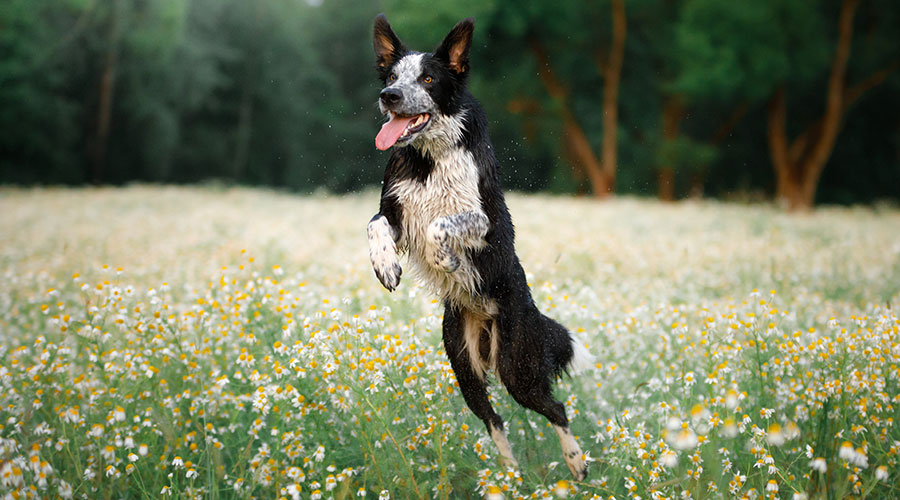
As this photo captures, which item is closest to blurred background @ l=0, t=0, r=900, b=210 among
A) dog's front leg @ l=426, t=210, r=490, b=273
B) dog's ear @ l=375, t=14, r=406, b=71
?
dog's ear @ l=375, t=14, r=406, b=71

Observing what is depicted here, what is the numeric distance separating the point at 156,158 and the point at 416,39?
64.5 feet

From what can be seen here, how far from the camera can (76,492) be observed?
3316mm

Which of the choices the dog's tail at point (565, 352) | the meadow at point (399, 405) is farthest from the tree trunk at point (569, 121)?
the dog's tail at point (565, 352)

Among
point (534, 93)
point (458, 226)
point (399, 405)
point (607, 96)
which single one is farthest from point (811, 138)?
point (458, 226)

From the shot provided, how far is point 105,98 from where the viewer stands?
30.8 meters

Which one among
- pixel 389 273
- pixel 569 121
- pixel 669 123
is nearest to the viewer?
pixel 389 273

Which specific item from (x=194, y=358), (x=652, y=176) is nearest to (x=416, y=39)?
(x=652, y=176)

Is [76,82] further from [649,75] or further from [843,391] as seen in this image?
[843,391]

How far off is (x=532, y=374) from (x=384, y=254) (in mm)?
949

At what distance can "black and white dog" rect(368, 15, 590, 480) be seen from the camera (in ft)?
9.53

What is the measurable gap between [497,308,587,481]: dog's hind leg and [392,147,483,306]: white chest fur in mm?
289

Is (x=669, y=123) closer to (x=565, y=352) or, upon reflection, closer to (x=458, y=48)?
(x=565, y=352)

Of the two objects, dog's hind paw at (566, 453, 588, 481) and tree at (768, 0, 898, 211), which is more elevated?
tree at (768, 0, 898, 211)

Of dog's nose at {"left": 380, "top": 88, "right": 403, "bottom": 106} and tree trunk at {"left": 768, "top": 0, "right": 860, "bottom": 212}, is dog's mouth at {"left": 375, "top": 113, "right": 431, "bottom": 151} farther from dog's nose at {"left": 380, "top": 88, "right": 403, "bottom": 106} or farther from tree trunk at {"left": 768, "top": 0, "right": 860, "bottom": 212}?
tree trunk at {"left": 768, "top": 0, "right": 860, "bottom": 212}
